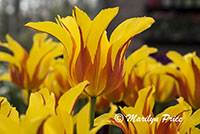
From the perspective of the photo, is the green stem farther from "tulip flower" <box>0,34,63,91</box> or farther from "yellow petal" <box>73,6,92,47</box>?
"tulip flower" <box>0,34,63,91</box>

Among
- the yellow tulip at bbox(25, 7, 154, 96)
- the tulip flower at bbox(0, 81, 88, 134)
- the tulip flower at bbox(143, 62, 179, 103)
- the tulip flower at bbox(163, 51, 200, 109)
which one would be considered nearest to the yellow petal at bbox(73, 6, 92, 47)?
the yellow tulip at bbox(25, 7, 154, 96)

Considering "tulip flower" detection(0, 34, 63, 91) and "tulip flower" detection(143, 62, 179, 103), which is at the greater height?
"tulip flower" detection(0, 34, 63, 91)

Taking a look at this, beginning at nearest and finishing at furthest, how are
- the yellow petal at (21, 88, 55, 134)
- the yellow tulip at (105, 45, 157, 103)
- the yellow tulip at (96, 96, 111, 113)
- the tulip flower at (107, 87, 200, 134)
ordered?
the yellow petal at (21, 88, 55, 134) → the tulip flower at (107, 87, 200, 134) → the yellow tulip at (105, 45, 157, 103) → the yellow tulip at (96, 96, 111, 113)

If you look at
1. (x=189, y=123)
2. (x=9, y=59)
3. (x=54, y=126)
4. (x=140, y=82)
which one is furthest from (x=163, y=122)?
(x=9, y=59)

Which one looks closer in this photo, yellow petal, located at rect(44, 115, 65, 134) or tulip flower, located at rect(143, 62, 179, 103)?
yellow petal, located at rect(44, 115, 65, 134)

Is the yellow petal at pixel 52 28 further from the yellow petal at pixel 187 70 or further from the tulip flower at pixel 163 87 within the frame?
the tulip flower at pixel 163 87

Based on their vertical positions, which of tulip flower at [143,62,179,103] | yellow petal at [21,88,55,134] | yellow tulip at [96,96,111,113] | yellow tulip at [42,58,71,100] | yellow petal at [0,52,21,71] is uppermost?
yellow petal at [0,52,21,71]

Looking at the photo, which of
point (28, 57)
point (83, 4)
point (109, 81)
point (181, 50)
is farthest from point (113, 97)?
point (83, 4)
